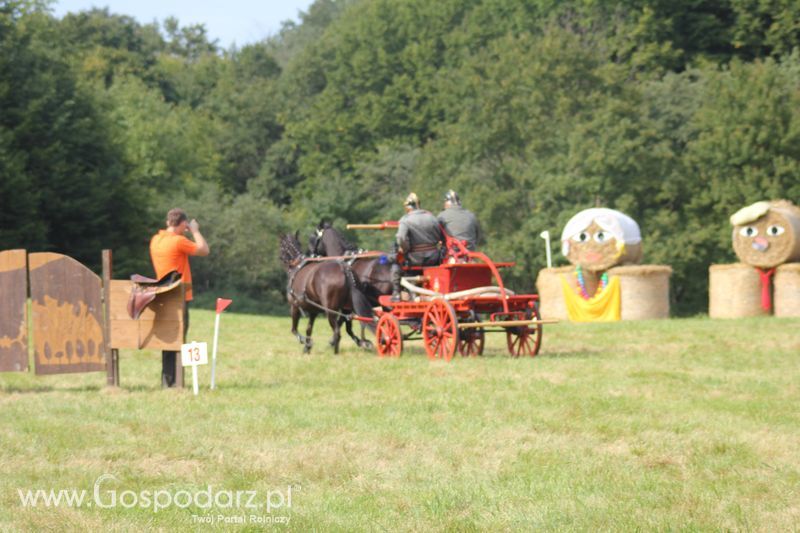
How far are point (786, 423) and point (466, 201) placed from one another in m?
34.8

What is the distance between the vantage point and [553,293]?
28734mm

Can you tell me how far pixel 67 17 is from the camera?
71.2 m

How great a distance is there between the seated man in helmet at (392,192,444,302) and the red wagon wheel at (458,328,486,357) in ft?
3.39

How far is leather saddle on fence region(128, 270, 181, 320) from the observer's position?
12.8 metres

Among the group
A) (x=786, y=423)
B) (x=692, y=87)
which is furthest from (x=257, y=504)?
(x=692, y=87)

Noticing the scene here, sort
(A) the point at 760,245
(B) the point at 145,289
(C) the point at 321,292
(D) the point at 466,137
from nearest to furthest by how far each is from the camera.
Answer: (B) the point at 145,289 → (C) the point at 321,292 → (A) the point at 760,245 → (D) the point at 466,137

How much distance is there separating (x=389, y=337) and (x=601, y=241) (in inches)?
466

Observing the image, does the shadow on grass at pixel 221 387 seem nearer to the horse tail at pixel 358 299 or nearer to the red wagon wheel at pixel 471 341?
the red wagon wheel at pixel 471 341

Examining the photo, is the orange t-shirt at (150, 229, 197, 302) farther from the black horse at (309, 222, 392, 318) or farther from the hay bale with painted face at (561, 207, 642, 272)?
the hay bale with painted face at (561, 207, 642, 272)

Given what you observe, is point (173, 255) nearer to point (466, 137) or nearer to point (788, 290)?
point (788, 290)

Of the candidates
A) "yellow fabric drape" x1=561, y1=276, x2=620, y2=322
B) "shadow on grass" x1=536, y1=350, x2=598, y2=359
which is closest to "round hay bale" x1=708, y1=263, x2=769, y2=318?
"yellow fabric drape" x1=561, y1=276, x2=620, y2=322

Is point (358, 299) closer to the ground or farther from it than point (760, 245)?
closer to the ground

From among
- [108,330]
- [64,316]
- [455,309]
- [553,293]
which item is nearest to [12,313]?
[64,316]

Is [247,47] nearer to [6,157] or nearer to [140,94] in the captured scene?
[140,94]
